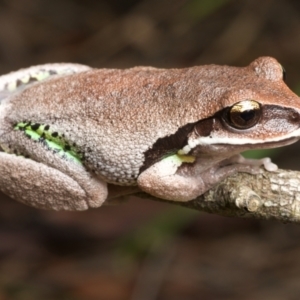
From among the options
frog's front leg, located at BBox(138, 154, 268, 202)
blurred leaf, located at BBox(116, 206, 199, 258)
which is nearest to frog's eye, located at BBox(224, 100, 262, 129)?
frog's front leg, located at BBox(138, 154, 268, 202)

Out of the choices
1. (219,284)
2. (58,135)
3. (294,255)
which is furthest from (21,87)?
(294,255)

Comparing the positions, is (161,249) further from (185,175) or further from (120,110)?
(120,110)

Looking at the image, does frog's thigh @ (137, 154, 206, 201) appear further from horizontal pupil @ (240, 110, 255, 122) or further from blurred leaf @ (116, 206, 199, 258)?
blurred leaf @ (116, 206, 199, 258)

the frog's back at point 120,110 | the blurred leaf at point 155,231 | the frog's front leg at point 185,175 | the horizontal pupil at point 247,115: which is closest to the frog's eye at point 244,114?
the horizontal pupil at point 247,115

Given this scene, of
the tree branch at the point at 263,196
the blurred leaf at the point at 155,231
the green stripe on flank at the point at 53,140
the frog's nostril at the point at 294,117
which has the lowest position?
the tree branch at the point at 263,196

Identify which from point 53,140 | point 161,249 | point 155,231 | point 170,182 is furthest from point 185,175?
point 161,249

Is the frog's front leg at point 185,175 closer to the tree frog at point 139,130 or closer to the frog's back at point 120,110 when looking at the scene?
the tree frog at point 139,130

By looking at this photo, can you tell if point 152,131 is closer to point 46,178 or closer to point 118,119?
point 118,119
